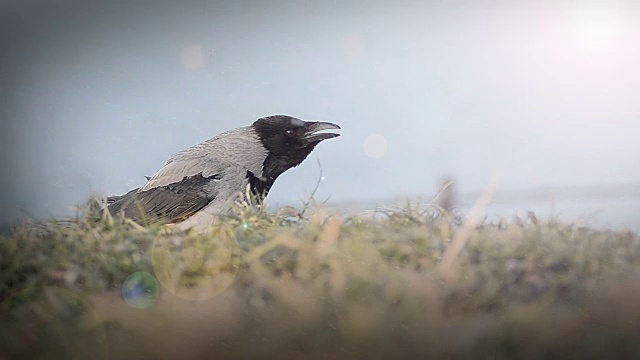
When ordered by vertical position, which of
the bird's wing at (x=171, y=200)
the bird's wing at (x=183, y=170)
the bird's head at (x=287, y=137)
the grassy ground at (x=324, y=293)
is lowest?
the grassy ground at (x=324, y=293)

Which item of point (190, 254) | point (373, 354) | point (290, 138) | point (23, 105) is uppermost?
point (23, 105)

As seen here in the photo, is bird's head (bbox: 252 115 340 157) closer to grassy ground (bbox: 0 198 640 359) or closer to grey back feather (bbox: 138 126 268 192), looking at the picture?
grey back feather (bbox: 138 126 268 192)

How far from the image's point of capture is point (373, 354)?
2.44ft

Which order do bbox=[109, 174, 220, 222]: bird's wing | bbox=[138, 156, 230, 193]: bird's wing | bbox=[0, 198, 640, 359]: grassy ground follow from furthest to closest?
bbox=[138, 156, 230, 193]: bird's wing, bbox=[109, 174, 220, 222]: bird's wing, bbox=[0, 198, 640, 359]: grassy ground

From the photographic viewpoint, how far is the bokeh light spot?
857 mm

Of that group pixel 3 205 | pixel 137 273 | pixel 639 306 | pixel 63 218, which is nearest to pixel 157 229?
pixel 137 273

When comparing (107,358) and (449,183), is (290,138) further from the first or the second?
(107,358)

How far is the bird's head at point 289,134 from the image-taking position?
1393 mm

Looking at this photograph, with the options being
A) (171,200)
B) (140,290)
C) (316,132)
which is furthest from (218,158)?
(140,290)

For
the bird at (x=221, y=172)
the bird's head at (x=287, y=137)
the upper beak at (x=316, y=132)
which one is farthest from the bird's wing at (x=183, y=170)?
the upper beak at (x=316, y=132)

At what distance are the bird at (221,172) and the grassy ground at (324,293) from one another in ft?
0.86

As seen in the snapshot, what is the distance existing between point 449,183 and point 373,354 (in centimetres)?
52

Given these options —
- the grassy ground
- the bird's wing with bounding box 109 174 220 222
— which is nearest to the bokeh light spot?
the grassy ground

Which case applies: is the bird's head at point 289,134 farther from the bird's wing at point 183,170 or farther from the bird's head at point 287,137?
the bird's wing at point 183,170
